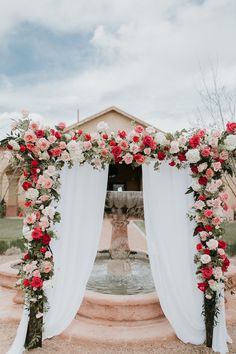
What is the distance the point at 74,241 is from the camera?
430cm

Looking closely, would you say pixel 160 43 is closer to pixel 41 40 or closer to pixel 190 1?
pixel 190 1

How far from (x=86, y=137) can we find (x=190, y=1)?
483cm

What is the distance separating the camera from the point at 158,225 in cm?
431

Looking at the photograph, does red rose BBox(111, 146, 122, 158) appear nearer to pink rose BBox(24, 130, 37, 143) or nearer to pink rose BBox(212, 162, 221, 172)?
pink rose BBox(24, 130, 37, 143)

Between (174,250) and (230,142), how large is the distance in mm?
1569

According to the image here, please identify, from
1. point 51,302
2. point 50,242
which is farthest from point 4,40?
point 51,302

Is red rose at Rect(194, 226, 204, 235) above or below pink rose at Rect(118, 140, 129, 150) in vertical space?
below

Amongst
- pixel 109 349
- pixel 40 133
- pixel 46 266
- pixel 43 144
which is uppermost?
pixel 40 133

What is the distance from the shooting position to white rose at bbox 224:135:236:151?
13.1 ft

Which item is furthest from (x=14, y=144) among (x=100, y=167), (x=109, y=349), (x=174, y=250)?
(x=109, y=349)

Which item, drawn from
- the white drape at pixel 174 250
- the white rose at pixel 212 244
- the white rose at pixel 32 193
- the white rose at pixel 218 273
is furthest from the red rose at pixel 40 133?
the white rose at pixel 218 273

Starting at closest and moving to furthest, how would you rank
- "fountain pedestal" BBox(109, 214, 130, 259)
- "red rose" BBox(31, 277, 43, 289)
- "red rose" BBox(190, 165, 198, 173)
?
"red rose" BBox(31, 277, 43, 289) < "red rose" BBox(190, 165, 198, 173) < "fountain pedestal" BBox(109, 214, 130, 259)

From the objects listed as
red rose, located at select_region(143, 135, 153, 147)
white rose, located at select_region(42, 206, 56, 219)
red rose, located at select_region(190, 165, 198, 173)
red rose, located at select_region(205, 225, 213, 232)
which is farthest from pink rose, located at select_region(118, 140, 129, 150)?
red rose, located at select_region(205, 225, 213, 232)

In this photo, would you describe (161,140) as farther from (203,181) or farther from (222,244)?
(222,244)
